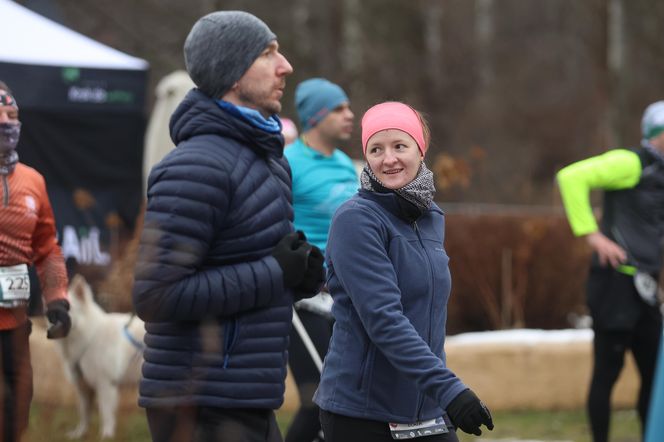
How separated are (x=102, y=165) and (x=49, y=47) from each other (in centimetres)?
112

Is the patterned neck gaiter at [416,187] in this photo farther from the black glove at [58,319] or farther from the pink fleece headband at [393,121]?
the black glove at [58,319]

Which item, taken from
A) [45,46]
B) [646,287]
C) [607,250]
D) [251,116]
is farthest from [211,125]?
[45,46]

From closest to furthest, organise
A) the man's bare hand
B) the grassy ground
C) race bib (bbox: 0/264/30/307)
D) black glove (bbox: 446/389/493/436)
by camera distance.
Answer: black glove (bbox: 446/389/493/436), race bib (bbox: 0/264/30/307), the man's bare hand, the grassy ground

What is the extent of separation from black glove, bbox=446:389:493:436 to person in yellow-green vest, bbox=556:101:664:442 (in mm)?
3228

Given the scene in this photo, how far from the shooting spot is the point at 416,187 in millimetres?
3512

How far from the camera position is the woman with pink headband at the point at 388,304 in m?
3.32

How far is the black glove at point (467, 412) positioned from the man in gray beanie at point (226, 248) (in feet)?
1.92

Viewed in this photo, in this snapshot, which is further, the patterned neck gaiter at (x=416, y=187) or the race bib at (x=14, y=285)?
the race bib at (x=14, y=285)

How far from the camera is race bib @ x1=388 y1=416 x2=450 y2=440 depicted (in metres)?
3.42

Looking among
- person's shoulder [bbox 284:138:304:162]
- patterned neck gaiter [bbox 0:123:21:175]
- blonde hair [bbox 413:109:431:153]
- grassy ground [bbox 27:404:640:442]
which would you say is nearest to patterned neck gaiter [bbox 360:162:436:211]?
blonde hair [bbox 413:109:431:153]

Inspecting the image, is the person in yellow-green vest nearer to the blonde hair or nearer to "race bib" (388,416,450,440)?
the blonde hair

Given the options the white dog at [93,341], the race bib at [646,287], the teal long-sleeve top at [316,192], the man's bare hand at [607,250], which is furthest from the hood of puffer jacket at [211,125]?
the white dog at [93,341]

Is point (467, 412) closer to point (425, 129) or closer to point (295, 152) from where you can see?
point (425, 129)

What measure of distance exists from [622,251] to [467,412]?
3345 millimetres
